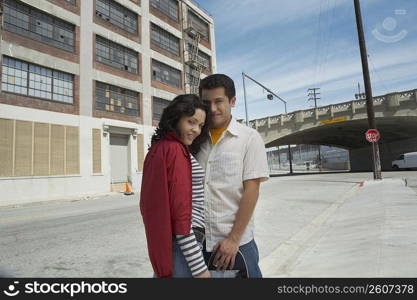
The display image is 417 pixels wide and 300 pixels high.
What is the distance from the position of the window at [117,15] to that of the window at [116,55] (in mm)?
2025

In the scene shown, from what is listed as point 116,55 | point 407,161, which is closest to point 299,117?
point 407,161

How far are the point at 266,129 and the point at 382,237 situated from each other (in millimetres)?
31818

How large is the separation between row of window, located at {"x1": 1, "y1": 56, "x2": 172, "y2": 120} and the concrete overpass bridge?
1771cm

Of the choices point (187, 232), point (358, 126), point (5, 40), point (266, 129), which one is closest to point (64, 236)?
point (187, 232)

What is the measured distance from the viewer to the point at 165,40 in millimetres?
30984

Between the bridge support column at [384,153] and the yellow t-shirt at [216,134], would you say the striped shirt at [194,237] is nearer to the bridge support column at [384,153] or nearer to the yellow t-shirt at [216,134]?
the yellow t-shirt at [216,134]

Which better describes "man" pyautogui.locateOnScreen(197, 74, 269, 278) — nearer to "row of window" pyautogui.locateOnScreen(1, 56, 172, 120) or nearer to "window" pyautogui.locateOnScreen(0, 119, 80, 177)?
"window" pyautogui.locateOnScreen(0, 119, 80, 177)

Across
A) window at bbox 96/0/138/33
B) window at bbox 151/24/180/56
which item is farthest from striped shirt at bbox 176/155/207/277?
window at bbox 151/24/180/56

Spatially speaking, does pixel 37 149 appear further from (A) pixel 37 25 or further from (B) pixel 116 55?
(B) pixel 116 55

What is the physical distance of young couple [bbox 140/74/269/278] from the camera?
1555 millimetres

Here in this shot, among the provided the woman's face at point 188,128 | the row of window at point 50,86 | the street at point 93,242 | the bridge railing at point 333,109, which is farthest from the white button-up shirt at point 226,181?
the bridge railing at point 333,109

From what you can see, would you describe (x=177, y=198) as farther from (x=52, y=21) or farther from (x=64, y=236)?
(x=52, y=21)

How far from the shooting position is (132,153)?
2520cm

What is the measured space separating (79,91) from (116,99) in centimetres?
Result: 356
